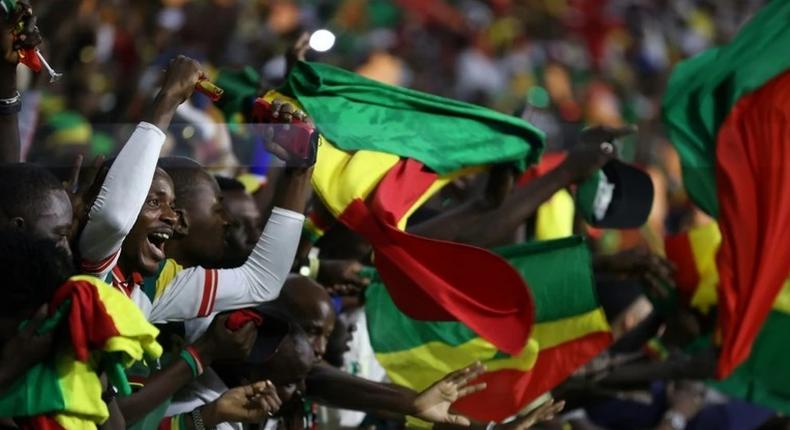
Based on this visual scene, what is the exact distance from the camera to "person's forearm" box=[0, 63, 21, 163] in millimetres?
4684

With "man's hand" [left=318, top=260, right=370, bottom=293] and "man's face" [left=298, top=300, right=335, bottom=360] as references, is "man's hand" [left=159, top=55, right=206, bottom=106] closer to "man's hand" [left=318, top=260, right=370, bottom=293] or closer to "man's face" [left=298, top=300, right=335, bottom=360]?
"man's face" [left=298, top=300, right=335, bottom=360]

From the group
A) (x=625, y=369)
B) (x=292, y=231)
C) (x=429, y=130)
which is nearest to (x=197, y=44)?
(x=625, y=369)

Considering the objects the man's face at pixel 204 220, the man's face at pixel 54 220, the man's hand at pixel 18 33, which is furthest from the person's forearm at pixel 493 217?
the man's face at pixel 54 220

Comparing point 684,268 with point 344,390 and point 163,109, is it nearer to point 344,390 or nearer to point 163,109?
point 344,390

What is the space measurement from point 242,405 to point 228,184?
1063mm

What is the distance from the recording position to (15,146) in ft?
15.7

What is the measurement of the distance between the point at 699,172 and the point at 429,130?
128 centimetres

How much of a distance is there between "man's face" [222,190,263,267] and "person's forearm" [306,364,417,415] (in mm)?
410

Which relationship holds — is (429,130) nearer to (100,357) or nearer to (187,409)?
(187,409)

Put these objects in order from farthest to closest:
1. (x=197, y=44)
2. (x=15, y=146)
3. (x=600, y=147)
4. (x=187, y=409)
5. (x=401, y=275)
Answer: (x=197, y=44)
(x=600, y=147)
(x=401, y=275)
(x=187, y=409)
(x=15, y=146)

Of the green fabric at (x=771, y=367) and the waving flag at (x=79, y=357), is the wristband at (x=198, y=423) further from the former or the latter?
the green fabric at (x=771, y=367)

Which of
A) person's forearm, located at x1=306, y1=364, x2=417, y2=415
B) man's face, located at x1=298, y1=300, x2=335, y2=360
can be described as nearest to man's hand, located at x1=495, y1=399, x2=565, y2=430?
person's forearm, located at x1=306, y1=364, x2=417, y2=415

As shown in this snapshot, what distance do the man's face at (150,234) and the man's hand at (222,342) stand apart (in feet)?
0.71

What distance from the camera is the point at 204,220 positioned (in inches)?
206
